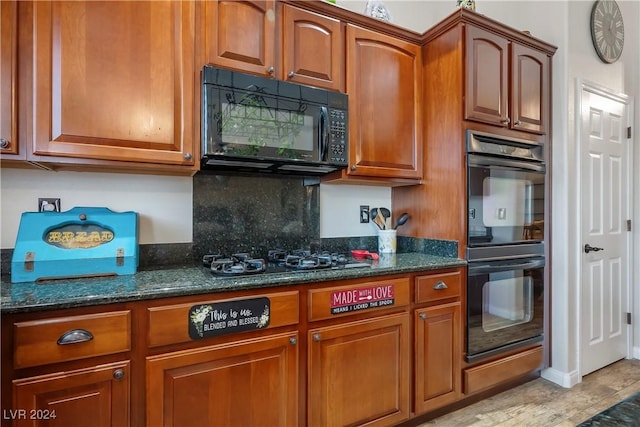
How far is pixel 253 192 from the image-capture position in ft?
A: 6.63

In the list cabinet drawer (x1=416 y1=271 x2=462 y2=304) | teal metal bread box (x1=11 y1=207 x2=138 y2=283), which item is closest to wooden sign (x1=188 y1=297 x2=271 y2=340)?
teal metal bread box (x1=11 y1=207 x2=138 y2=283)

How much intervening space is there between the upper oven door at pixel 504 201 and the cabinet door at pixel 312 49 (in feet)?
3.13

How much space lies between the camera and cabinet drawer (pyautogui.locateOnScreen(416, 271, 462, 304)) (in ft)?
5.95

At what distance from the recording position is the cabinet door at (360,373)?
1522 mm

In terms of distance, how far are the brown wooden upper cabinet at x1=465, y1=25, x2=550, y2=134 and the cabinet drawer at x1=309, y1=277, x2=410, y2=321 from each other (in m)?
1.12

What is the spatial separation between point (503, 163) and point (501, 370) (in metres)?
1.31

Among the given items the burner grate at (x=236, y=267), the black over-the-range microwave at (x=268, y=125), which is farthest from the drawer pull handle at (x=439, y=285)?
the burner grate at (x=236, y=267)

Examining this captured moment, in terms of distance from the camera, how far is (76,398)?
1.11 m

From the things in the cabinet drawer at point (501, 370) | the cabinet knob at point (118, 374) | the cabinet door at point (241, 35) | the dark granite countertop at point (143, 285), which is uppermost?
the cabinet door at point (241, 35)

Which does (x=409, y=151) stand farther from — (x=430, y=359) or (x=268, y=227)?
(x=430, y=359)

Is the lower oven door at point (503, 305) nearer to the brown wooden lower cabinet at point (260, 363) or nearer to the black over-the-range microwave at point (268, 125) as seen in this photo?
the brown wooden lower cabinet at point (260, 363)

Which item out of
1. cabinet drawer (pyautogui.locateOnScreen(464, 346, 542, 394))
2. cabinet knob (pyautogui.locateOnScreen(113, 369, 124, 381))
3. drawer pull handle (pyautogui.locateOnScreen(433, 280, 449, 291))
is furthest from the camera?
cabinet drawer (pyautogui.locateOnScreen(464, 346, 542, 394))

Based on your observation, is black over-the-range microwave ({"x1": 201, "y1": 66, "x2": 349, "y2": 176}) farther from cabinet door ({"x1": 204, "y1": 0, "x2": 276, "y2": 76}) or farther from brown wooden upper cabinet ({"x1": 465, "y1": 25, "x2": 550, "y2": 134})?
brown wooden upper cabinet ({"x1": 465, "y1": 25, "x2": 550, "y2": 134})

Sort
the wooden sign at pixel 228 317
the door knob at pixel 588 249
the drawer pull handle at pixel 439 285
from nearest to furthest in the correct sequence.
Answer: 1. the wooden sign at pixel 228 317
2. the drawer pull handle at pixel 439 285
3. the door knob at pixel 588 249
